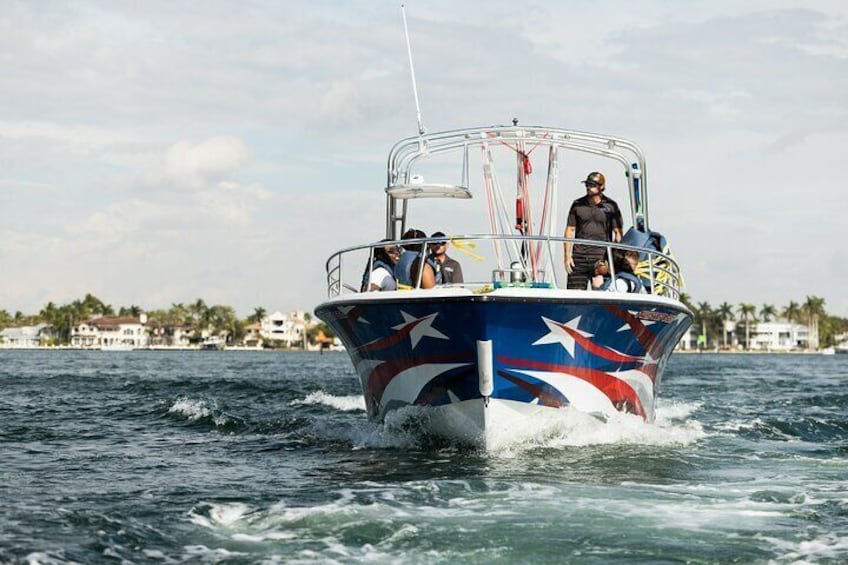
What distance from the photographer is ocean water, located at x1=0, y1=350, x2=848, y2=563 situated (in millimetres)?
7129

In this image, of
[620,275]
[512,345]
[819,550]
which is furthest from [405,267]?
[819,550]

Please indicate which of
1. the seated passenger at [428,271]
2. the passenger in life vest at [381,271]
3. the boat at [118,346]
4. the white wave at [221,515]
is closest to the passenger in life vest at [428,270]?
the seated passenger at [428,271]

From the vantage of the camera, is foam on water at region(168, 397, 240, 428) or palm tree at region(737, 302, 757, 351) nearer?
foam on water at region(168, 397, 240, 428)

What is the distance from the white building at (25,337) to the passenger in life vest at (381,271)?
620 feet

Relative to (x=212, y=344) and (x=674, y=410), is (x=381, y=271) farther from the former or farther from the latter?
(x=212, y=344)

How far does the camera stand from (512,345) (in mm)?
10914

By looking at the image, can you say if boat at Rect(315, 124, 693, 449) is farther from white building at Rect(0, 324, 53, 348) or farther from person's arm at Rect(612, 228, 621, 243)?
white building at Rect(0, 324, 53, 348)

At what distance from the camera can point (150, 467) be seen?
1092 centimetres

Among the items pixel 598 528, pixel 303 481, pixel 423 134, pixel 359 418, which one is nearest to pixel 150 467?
pixel 303 481

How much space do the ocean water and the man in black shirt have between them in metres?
1.79

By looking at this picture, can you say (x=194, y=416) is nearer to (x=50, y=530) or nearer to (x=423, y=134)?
(x=423, y=134)

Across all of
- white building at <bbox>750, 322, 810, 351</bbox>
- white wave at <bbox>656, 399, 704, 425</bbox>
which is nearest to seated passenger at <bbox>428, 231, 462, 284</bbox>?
white wave at <bbox>656, 399, 704, 425</bbox>

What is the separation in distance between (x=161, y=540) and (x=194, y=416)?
34.0ft

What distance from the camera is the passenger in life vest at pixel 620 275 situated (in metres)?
12.1
